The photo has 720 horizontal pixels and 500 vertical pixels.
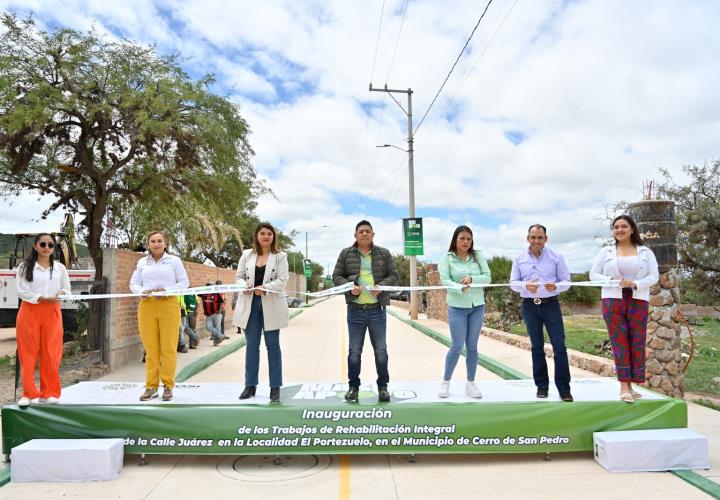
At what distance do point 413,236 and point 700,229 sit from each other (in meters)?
10.3

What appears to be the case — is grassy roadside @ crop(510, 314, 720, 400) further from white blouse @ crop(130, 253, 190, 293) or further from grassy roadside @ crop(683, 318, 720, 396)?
white blouse @ crop(130, 253, 190, 293)

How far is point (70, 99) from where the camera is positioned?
9922 millimetres

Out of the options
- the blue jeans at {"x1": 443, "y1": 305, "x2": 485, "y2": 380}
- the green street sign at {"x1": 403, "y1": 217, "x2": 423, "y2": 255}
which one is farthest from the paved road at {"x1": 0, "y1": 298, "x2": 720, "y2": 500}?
the green street sign at {"x1": 403, "y1": 217, "x2": 423, "y2": 255}

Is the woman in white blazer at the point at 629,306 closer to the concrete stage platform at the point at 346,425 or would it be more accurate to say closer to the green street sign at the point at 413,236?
the concrete stage platform at the point at 346,425

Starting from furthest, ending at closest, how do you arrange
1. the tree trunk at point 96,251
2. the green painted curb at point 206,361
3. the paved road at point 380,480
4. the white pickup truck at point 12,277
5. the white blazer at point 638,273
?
the white pickup truck at point 12,277 → the tree trunk at point 96,251 → the green painted curb at point 206,361 → the white blazer at point 638,273 → the paved road at point 380,480

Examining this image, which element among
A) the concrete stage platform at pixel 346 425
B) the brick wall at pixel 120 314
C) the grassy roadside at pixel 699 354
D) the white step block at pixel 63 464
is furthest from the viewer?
the brick wall at pixel 120 314

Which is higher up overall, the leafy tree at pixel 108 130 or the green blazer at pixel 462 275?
the leafy tree at pixel 108 130

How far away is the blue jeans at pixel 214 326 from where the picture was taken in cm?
1382

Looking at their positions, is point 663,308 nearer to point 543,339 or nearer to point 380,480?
point 543,339

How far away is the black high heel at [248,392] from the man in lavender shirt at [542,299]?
9.14 feet

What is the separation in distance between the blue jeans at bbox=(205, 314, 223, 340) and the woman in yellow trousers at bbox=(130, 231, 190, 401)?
28.5ft

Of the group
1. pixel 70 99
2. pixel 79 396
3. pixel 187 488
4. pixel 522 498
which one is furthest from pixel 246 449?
pixel 70 99

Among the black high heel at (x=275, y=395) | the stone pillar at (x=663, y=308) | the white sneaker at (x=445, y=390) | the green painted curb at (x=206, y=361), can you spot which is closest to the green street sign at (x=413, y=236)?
the green painted curb at (x=206, y=361)

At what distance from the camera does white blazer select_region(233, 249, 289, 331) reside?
520 centimetres
